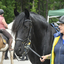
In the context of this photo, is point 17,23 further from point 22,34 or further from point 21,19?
point 22,34

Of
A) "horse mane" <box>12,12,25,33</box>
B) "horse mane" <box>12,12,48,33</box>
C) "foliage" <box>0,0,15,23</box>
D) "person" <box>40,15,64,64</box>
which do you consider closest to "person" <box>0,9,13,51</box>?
"horse mane" <box>12,12,48,33</box>

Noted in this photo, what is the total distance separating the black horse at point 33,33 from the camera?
4809 millimetres

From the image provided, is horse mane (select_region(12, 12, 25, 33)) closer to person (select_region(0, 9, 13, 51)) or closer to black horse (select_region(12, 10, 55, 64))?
black horse (select_region(12, 10, 55, 64))

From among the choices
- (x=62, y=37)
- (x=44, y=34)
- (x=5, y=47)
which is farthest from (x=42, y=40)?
(x=5, y=47)

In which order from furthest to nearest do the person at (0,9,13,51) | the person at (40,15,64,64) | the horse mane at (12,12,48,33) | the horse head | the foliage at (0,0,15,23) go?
the foliage at (0,0,15,23) < the person at (0,9,13,51) < the horse mane at (12,12,48,33) < the horse head < the person at (40,15,64,64)

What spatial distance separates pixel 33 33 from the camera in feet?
16.9

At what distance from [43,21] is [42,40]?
46 centimetres

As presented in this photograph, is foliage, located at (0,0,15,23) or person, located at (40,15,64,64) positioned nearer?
person, located at (40,15,64,64)

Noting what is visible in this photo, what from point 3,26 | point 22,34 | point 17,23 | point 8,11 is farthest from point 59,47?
point 8,11

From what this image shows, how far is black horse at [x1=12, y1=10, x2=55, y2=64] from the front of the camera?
481cm

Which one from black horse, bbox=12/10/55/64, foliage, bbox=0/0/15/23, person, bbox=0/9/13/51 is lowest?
foliage, bbox=0/0/15/23

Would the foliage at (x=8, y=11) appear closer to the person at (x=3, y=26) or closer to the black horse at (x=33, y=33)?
the person at (x=3, y=26)

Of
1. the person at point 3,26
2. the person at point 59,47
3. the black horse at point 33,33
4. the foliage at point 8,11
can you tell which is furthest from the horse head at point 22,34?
the foliage at point 8,11

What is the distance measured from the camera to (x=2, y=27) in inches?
334
